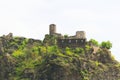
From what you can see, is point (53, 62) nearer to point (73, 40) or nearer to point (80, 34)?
point (73, 40)

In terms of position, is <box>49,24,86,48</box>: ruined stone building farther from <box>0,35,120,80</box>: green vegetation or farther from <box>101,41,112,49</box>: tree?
<box>101,41,112,49</box>: tree

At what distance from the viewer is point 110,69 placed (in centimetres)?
14275

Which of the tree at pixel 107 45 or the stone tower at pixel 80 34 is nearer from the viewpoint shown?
the stone tower at pixel 80 34

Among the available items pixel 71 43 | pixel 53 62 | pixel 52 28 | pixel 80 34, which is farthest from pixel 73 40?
pixel 53 62

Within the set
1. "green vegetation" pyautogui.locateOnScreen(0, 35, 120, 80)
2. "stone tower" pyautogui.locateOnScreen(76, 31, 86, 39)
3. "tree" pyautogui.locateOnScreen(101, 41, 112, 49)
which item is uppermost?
"stone tower" pyautogui.locateOnScreen(76, 31, 86, 39)

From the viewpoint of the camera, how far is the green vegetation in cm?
13725

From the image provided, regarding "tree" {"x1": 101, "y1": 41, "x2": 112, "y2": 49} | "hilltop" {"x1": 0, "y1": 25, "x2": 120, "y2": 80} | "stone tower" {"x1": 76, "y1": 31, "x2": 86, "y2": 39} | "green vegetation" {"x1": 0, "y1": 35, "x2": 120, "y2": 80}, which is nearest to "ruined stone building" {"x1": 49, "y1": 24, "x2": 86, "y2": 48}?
"stone tower" {"x1": 76, "y1": 31, "x2": 86, "y2": 39}

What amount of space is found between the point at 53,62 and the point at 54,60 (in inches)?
15.9

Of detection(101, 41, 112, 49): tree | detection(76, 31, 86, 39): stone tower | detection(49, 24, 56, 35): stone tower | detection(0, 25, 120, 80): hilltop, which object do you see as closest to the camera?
detection(0, 25, 120, 80): hilltop

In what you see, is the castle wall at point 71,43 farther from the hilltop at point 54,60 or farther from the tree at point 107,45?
the tree at point 107,45

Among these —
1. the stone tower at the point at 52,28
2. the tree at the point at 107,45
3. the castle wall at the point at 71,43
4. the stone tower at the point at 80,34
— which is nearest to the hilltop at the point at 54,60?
the tree at the point at 107,45

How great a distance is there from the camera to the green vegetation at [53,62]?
137250 millimetres

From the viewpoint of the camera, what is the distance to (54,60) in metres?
138

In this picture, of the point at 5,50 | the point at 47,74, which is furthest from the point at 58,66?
the point at 5,50
